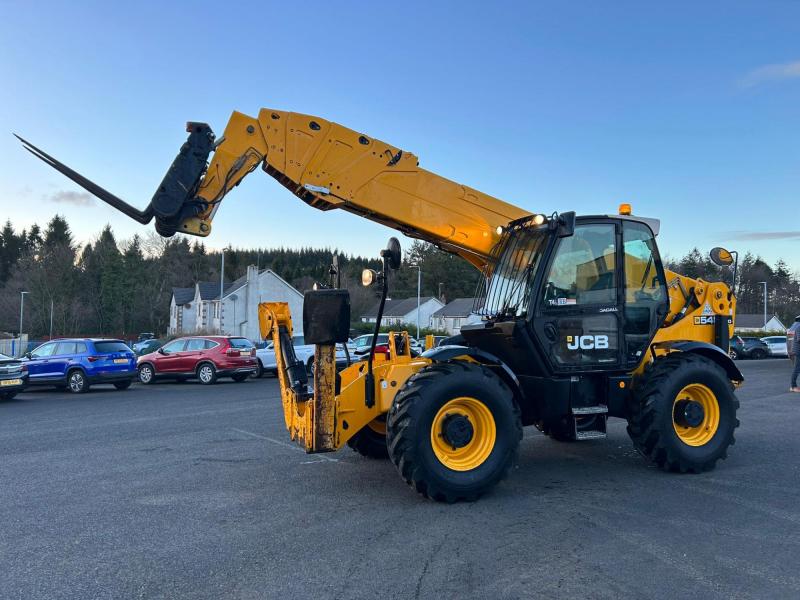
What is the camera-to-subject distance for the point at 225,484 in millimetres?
6734

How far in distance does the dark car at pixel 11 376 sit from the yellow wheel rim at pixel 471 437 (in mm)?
13969

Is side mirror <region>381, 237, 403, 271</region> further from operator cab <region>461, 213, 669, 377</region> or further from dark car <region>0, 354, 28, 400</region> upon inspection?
dark car <region>0, 354, 28, 400</region>

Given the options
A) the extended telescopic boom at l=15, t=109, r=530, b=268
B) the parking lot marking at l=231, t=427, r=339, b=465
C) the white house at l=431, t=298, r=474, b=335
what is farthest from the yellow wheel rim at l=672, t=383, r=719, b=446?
the white house at l=431, t=298, r=474, b=335

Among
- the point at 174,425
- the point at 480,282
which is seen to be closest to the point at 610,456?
the point at 480,282

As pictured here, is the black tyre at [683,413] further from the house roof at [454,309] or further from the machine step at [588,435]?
the house roof at [454,309]

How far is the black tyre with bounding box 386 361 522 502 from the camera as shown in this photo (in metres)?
5.70

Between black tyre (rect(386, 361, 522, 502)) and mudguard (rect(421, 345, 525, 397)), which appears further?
mudguard (rect(421, 345, 525, 397))

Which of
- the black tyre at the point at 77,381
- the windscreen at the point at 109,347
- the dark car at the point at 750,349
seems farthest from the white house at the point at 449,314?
the black tyre at the point at 77,381

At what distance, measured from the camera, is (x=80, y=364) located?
18.4 meters

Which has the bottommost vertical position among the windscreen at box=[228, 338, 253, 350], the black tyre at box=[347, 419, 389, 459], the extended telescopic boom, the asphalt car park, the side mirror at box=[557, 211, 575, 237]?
the asphalt car park

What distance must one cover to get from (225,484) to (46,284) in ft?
208

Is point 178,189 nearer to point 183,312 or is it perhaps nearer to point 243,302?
point 243,302

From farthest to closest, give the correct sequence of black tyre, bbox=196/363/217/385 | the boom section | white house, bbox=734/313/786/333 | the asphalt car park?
white house, bbox=734/313/786/333
black tyre, bbox=196/363/217/385
the boom section
the asphalt car park

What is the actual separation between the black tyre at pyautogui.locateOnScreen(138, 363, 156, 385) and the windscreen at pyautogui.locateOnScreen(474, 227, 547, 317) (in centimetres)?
1657
